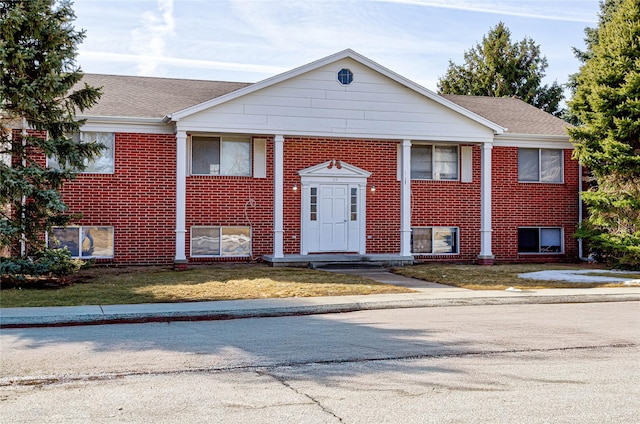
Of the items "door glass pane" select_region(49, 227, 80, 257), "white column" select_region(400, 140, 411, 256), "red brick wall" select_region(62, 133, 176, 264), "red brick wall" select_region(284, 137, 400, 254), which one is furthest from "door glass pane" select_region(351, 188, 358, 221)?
"door glass pane" select_region(49, 227, 80, 257)

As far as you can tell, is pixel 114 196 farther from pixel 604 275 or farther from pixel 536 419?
pixel 536 419

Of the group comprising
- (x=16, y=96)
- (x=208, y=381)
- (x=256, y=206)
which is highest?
(x=16, y=96)

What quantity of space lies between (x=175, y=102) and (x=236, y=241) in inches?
189

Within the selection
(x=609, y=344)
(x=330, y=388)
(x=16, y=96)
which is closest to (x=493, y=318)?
(x=609, y=344)

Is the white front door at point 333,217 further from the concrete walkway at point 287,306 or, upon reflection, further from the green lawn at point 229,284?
the concrete walkway at point 287,306

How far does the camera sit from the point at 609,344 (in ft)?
31.0

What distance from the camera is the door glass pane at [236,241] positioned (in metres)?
21.7

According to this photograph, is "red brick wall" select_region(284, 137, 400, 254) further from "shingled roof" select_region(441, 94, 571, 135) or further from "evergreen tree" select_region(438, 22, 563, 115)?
"evergreen tree" select_region(438, 22, 563, 115)

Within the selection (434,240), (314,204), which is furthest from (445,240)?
(314,204)

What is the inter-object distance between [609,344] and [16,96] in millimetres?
12338

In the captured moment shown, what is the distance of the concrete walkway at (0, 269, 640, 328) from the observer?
454 inches

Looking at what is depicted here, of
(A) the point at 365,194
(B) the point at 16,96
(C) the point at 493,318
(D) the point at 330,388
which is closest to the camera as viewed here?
(D) the point at 330,388

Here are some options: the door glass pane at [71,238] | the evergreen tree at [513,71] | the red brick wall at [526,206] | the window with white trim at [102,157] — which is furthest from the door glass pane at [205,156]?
the evergreen tree at [513,71]

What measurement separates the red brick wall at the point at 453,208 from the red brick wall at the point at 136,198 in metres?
7.80
